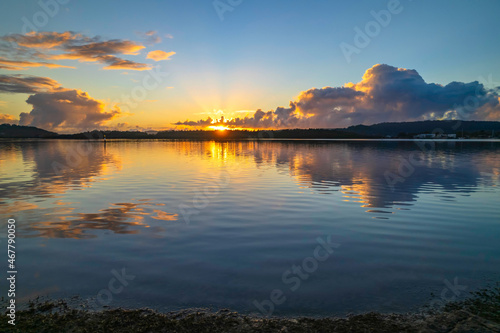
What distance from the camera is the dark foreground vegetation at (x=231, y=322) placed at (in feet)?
24.5

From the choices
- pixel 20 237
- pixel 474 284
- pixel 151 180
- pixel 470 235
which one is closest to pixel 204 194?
pixel 151 180

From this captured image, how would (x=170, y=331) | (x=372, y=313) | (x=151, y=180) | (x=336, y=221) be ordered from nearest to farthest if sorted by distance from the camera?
(x=170, y=331)
(x=372, y=313)
(x=336, y=221)
(x=151, y=180)

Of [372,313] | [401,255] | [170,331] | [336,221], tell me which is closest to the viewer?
[170,331]

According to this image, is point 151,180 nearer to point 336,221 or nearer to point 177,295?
point 336,221

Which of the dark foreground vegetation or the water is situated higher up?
the dark foreground vegetation

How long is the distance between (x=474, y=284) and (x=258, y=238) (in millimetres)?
8206

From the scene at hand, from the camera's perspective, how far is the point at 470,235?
15492 millimetres

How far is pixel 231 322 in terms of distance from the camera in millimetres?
7812

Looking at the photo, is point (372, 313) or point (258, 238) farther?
point (258, 238)

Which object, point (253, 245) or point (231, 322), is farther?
point (253, 245)

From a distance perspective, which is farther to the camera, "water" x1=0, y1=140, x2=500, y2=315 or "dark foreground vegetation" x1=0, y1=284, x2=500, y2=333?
"water" x1=0, y1=140, x2=500, y2=315

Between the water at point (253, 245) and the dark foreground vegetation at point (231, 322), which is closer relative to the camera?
the dark foreground vegetation at point (231, 322)

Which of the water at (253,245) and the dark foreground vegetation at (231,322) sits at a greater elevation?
the dark foreground vegetation at (231,322)

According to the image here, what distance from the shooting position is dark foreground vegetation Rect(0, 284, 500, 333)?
748cm
